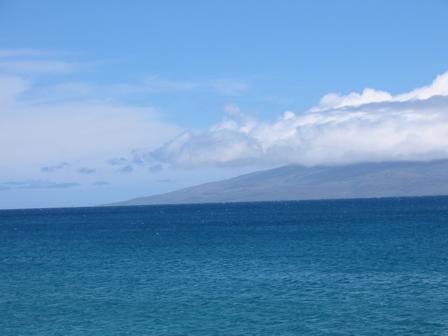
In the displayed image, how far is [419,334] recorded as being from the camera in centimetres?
2994

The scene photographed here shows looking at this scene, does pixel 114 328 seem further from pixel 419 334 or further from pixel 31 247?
pixel 31 247

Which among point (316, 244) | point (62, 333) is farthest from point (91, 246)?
point (62, 333)

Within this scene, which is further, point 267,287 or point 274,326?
point 267,287

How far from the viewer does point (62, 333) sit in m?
32.7

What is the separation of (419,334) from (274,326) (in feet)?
22.0

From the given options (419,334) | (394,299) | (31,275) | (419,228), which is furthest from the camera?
(419,228)

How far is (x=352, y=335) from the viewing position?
99.5 feet

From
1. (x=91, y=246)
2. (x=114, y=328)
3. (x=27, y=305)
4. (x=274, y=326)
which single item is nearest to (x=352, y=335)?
(x=274, y=326)

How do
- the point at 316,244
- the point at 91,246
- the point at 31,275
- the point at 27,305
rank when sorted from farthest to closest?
the point at 91,246 → the point at 316,244 → the point at 31,275 → the point at 27,305

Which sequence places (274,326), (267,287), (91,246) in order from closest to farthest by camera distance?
(274,326) < (267,287) < (91,246)

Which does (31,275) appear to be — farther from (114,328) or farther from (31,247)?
(31,247)

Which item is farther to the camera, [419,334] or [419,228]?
[419,228]

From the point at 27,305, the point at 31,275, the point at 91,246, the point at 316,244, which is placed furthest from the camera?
the point at 91,246

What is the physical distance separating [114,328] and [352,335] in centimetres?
1148
